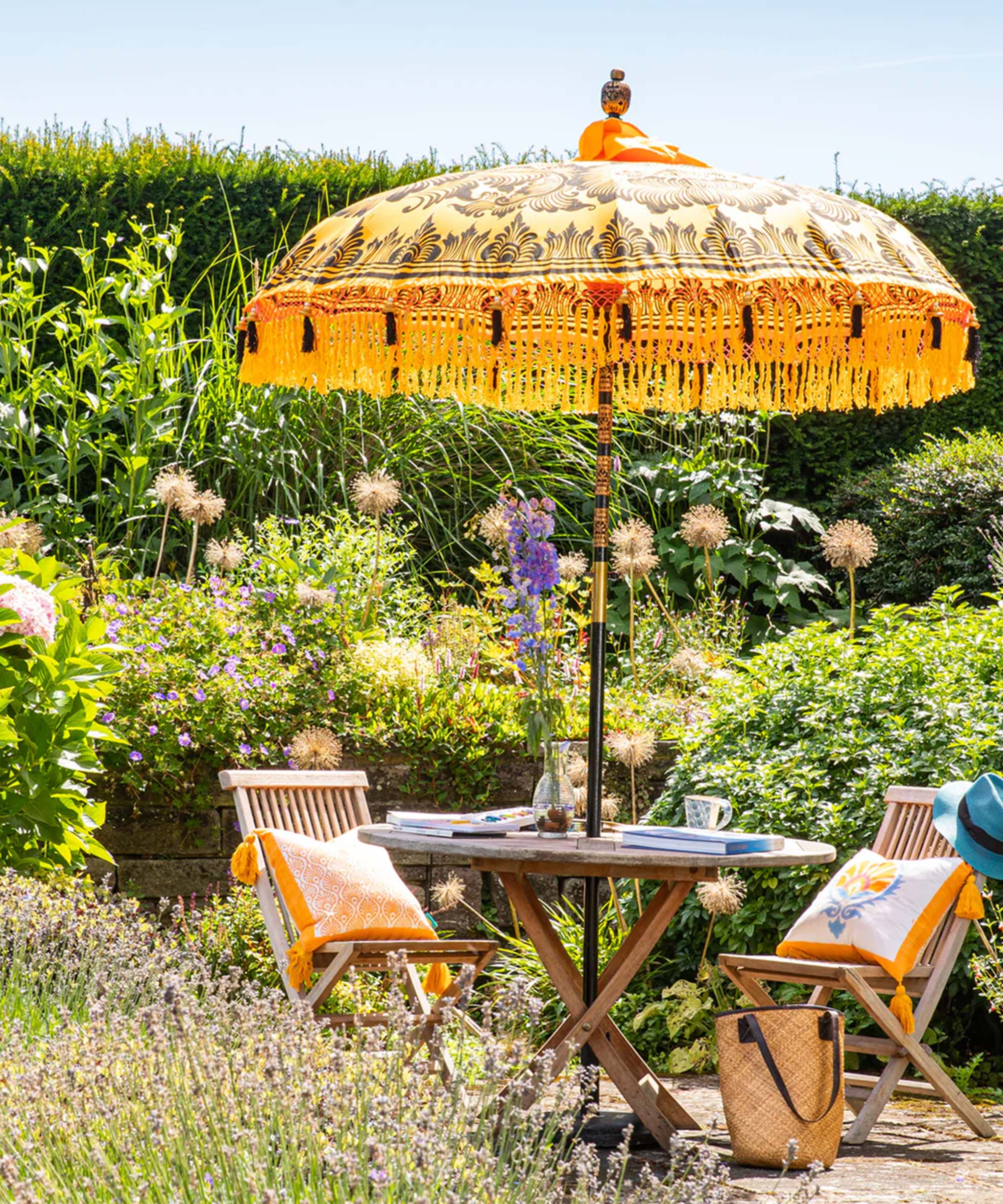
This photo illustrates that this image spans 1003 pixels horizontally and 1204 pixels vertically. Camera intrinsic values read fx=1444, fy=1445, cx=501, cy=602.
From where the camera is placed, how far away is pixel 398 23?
685 cm

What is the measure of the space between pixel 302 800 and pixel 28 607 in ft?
3.77

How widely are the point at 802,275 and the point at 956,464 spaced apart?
5.56m

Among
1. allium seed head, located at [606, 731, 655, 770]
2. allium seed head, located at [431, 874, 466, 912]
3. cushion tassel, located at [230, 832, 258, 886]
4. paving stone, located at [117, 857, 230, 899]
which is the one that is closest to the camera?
cushion tassel, located at [230, 832, 258, 886]

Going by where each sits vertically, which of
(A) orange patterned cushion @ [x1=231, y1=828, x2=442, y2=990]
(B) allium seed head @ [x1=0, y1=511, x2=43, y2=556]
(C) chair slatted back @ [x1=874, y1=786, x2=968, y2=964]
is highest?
(B) allium seed head @ [x1=0, y1=511, x2=43, y2=556]

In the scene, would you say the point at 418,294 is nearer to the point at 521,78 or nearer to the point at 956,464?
the point at 521,78

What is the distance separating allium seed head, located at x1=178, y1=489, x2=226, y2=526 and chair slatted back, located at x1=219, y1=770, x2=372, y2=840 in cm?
217

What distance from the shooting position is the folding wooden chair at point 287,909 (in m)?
4.28

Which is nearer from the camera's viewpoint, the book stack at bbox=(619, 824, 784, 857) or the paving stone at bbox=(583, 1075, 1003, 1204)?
the paving stone at bbox=(583, 1075, 1003, 1204)

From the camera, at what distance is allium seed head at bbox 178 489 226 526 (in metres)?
6.90

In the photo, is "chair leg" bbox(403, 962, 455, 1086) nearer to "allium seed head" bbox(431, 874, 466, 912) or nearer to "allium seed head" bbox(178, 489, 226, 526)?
"allium seed head" bbox(431, 874, 466, 912)

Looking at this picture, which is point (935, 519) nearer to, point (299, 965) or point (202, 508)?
point (202, 508)

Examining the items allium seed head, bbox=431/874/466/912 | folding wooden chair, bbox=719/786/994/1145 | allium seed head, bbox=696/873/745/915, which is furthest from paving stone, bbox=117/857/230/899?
folding wooden chair, bbox=719/786/994/1145

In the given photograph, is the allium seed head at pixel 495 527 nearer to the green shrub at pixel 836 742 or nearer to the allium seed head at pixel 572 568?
the allium seed head at pixel 572 568

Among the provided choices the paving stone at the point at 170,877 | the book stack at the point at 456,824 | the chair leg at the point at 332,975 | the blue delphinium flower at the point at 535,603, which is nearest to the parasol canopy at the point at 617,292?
the blue delphinium flower at the point at 535,603
